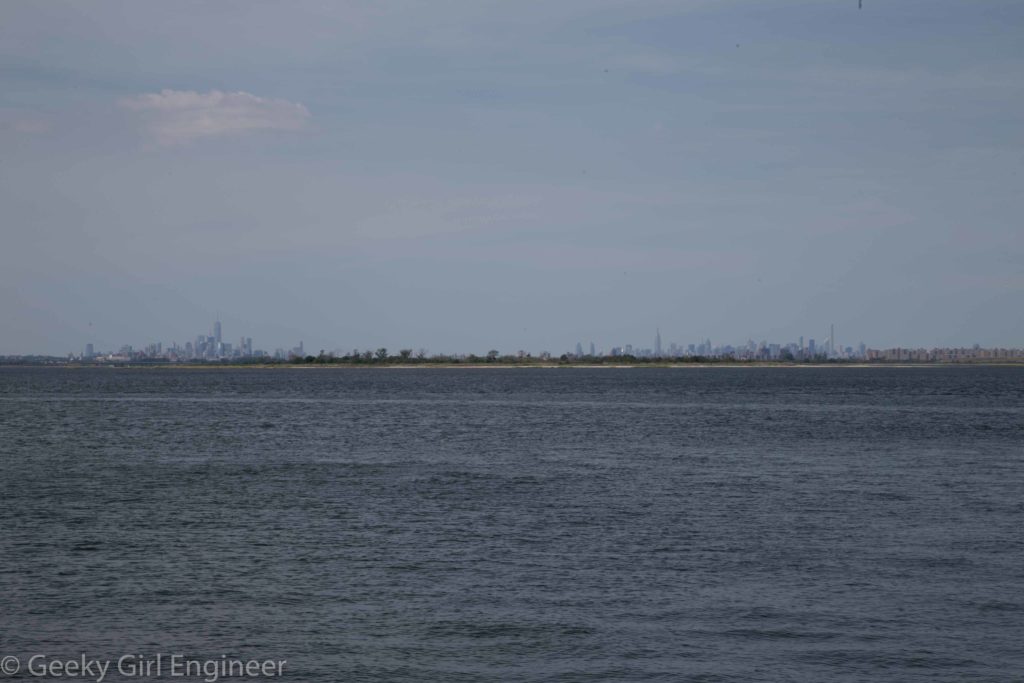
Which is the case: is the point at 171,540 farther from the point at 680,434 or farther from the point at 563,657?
the point at 680,434

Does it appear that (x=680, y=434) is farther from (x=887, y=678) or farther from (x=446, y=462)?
(x=887, y=678)

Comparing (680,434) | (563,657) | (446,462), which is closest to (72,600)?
(563,657)

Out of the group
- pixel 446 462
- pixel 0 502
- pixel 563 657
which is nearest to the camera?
pixel 563 657

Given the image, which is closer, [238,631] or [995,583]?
[238,631]

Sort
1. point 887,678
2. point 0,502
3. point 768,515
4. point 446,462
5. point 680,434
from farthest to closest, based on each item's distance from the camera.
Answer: point 680,434
point 446,462
point 0,502
point 768,515
point 887,678

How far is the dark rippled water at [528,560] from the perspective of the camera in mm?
21031

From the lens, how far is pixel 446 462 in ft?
184

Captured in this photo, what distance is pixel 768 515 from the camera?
37.2 meters

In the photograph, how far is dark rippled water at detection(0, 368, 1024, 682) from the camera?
21.0m

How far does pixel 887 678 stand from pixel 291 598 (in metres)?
13.3

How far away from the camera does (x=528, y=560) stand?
29.4 metres

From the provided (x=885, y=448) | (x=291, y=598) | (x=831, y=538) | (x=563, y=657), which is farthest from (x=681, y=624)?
(x=885, y=448)

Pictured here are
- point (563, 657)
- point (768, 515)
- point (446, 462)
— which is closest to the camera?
point (563, 657)

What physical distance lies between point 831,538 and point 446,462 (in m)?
26.9
